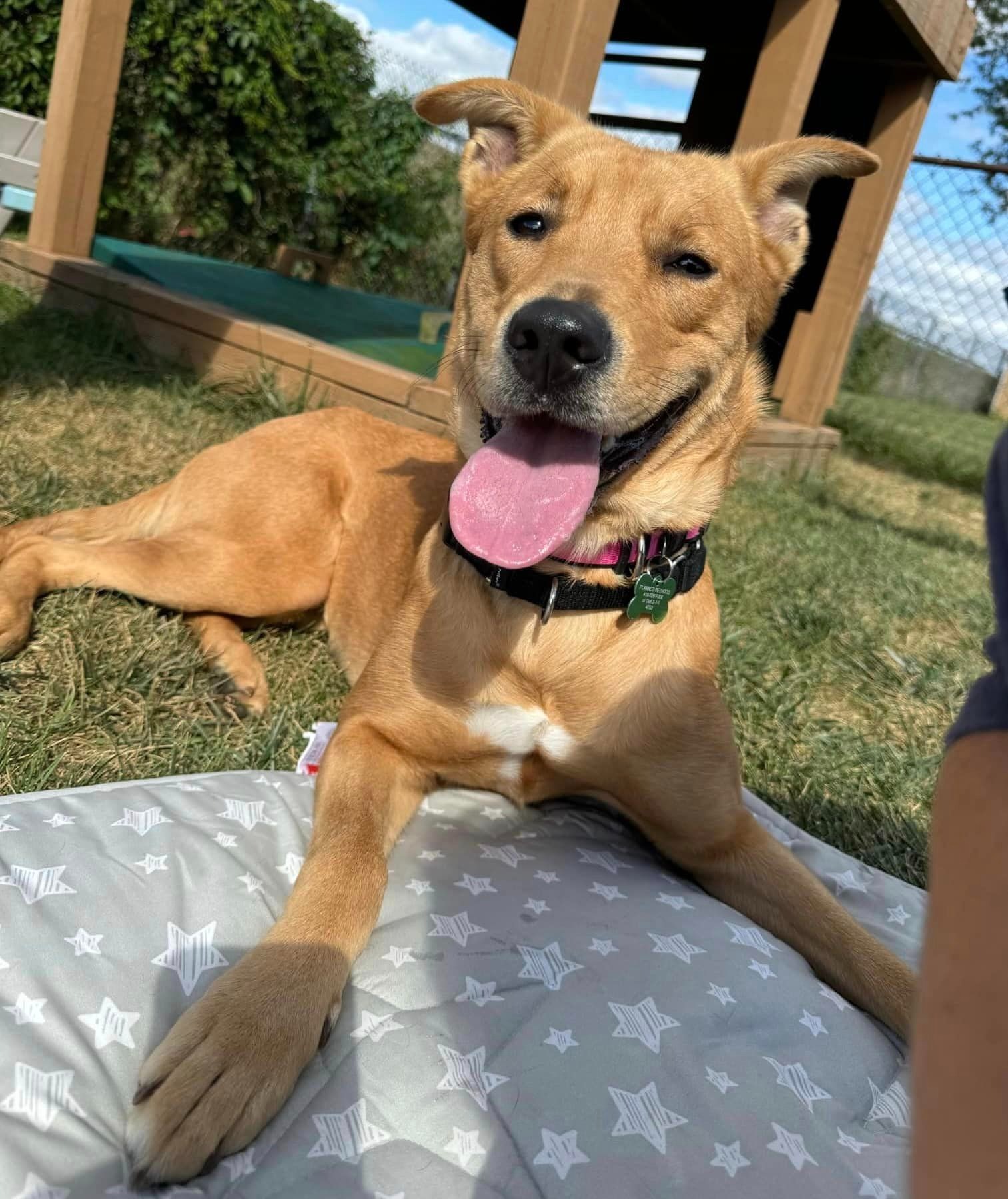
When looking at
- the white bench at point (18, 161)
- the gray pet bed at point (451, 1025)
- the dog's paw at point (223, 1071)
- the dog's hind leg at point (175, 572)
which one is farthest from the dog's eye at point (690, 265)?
the white bench at point (18, 161)

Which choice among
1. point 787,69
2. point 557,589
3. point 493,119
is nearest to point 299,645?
point 557,589

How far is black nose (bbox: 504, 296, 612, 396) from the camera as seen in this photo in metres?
2.02

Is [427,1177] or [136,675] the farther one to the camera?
[136,675]

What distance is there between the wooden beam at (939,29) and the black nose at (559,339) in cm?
636

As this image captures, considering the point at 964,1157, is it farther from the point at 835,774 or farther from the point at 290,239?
the point at 290,239

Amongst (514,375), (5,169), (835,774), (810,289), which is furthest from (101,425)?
(810,289)

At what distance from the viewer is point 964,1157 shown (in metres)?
0.59

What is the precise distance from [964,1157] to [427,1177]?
41.1 inches

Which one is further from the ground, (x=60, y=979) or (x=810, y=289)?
(x=810, y=289)

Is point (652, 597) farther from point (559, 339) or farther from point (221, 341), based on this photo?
point (221, 341)

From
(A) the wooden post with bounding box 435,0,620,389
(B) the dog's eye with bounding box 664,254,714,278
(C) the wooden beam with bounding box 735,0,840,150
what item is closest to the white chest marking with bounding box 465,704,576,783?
(B) the dog's eye with bounding box 664,254,714,278

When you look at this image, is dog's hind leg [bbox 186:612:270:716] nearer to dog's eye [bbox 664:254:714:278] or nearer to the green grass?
dog's eye [bbox 664:254:714:278]

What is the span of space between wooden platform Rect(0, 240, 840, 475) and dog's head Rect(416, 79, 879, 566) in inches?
96.6

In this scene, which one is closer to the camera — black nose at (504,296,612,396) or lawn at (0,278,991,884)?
black nose at (504,296,612,396)
